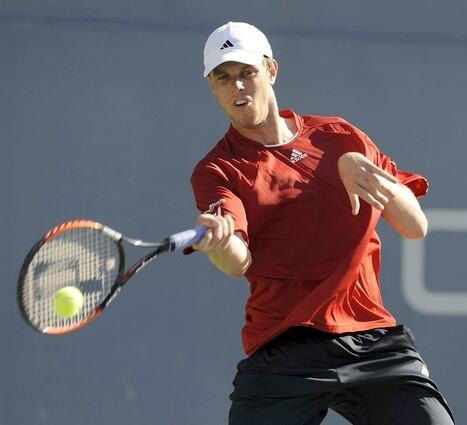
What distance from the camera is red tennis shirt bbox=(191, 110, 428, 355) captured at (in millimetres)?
3412

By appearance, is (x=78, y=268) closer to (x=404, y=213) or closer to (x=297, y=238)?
(x=297, y=238)

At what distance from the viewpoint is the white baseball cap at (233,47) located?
3.45 m

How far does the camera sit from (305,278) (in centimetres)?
342

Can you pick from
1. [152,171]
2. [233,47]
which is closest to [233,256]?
[233,47]

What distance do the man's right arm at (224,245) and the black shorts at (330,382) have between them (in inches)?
10.6

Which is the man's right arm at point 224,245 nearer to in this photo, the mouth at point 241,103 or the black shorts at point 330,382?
the black shorts at point 330,382

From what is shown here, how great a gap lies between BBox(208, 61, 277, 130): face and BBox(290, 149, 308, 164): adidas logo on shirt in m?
0.12

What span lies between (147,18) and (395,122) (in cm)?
104

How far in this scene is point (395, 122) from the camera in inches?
205

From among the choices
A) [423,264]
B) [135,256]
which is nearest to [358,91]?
[423,264]

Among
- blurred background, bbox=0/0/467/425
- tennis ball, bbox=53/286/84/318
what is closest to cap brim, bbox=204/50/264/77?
tennis ball, bbox=53/286/84/318

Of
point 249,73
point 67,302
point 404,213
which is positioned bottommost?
point 67,302

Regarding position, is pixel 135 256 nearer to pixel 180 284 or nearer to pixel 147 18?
pixel 180 284

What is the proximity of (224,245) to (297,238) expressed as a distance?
315 millimetres
